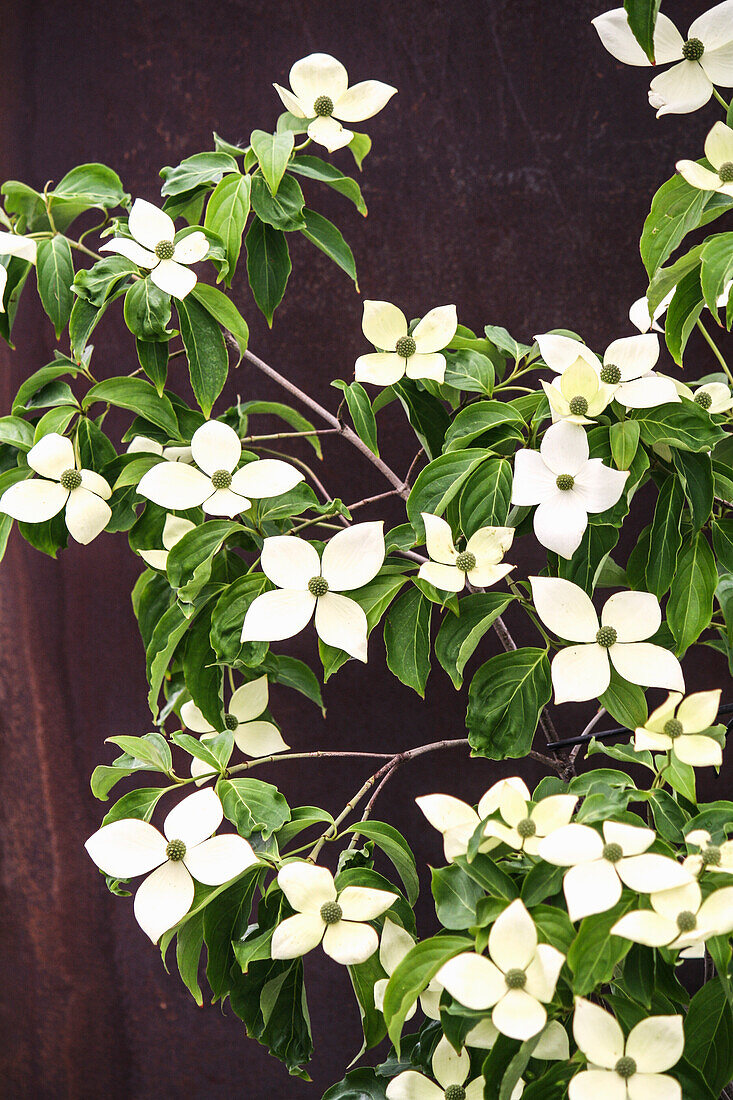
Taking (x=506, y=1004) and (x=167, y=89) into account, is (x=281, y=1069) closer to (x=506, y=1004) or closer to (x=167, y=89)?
(x=506, y=1004)

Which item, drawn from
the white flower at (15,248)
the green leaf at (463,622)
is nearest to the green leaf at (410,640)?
the green leaf at (463,622)

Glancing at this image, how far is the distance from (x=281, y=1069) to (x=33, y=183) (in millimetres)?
1388

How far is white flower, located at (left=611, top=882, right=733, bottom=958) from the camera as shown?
0.51 metres

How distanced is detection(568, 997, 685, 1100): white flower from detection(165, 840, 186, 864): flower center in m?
0.31

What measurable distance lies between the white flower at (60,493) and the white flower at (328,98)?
1.19ft

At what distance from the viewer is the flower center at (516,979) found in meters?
0.53

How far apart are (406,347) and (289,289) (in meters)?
0.54

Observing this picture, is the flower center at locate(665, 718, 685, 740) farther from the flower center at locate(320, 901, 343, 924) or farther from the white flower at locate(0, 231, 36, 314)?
the white flower at locate(0, 231, 36, 314)

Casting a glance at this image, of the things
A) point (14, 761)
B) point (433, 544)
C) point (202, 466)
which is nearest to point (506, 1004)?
point (433, 544)

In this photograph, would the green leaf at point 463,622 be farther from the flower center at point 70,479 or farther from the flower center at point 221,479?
the flower center at point 70,479

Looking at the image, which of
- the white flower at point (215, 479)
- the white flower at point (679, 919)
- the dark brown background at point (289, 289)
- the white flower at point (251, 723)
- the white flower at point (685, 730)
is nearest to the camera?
the white flower at point (679, 919)

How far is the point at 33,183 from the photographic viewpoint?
1.25m

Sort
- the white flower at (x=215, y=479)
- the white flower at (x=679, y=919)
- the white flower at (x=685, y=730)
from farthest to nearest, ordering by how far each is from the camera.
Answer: the white flower at (x=215, y=479), the white flower at (x=685, y=730), the white flower at (x=679, y=919)

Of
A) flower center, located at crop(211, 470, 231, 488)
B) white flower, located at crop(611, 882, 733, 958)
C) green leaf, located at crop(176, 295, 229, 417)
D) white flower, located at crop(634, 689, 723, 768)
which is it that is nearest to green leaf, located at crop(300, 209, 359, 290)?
green leaf, located at crop(176, 295, 229, 417)
